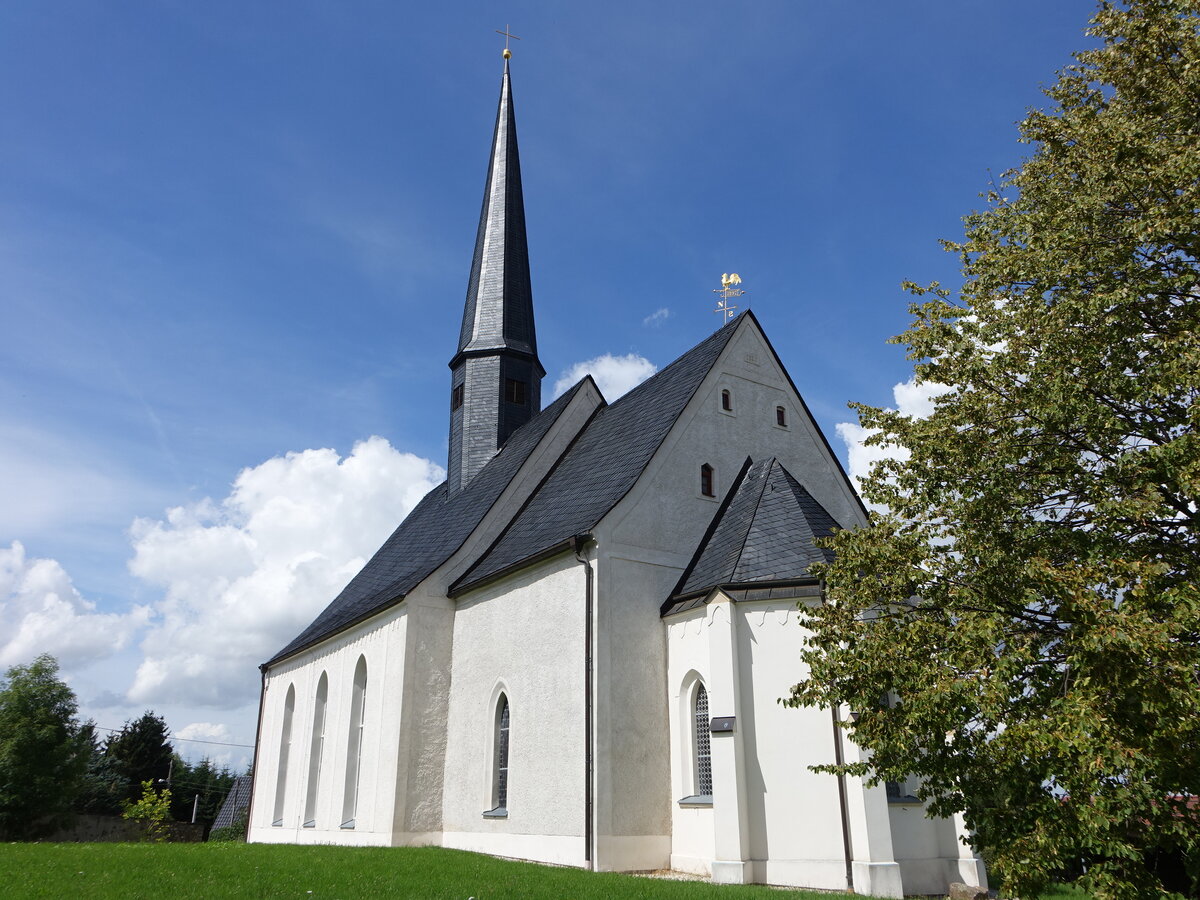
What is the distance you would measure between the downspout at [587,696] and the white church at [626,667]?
5 centimetres

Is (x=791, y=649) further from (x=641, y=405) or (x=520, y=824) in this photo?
(x=641, y=405)

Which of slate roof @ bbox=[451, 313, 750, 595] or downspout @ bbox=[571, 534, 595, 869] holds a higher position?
slate roof @ bbox=[451, 313, 750, 595]

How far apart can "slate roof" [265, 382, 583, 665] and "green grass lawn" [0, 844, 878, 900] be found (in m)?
7.49

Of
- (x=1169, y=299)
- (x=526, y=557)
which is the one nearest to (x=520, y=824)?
(x=526, y=557)

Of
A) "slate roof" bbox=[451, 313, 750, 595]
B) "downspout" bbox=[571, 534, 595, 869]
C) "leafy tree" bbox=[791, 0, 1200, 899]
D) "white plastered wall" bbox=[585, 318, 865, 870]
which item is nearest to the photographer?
"leafy tree" bbox=[791, 0, 1200, 899]

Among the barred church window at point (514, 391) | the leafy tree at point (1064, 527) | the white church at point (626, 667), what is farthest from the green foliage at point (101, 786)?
the leafy tree at point (1064, 527)

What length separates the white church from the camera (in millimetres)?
13805

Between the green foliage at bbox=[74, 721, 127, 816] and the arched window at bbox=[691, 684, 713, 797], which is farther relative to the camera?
the green foliage at bbox=[74, 721, 127, 816]

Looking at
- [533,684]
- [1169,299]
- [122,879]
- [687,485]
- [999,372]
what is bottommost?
[122,879]

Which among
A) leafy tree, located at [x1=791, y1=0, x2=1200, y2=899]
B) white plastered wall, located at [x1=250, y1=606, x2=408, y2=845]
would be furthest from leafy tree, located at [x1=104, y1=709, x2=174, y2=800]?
leafy tree, located at [x1=791, y1=0, x2=1200, y2=899]

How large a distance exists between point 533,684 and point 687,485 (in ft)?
16.5

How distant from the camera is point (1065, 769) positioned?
7496 mm

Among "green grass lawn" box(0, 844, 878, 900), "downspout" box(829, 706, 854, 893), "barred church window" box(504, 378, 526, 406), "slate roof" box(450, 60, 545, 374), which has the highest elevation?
"slate roof" box(450, 60, 545, 374)

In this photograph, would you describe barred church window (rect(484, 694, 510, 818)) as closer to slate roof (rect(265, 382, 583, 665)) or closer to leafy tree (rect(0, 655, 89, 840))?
slate roof (rect(265, 382, 583, 665))
